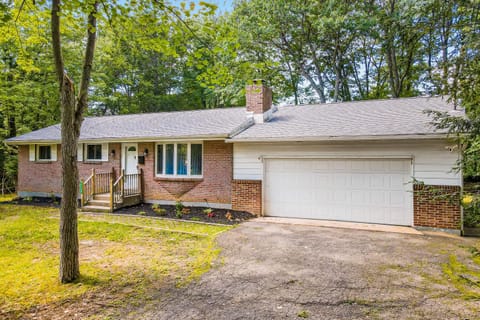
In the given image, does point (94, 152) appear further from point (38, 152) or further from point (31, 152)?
point (31, 152)

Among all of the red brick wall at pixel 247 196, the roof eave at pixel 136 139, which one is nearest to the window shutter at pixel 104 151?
the roof eave at pixel 136 139

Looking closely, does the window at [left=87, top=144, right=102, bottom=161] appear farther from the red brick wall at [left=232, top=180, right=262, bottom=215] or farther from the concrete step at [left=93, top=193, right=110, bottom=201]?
the red brick wall at [left=232, top=180, right=262, bottom=215]

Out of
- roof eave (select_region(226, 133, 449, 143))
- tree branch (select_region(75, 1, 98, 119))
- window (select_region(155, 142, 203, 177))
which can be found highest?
tree branch (select_region(75, 1, 98, 119))

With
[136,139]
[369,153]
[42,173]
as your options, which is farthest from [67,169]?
[42,173]

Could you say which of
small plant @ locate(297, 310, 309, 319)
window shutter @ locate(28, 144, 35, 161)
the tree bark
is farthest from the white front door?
small plant @ locate(297, 310, 309, 319)

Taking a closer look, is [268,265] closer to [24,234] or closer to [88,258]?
[88,258]

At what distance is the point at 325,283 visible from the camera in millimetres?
4262

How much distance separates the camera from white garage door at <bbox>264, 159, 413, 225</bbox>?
7.88 m

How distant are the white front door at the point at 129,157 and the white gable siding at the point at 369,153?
454 cm

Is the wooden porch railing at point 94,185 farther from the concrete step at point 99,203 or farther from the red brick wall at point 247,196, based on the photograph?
the red brick wall at point 247,196

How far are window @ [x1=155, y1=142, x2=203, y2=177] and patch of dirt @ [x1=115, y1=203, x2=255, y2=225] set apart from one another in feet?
4.41

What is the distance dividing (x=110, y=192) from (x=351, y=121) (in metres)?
8.66

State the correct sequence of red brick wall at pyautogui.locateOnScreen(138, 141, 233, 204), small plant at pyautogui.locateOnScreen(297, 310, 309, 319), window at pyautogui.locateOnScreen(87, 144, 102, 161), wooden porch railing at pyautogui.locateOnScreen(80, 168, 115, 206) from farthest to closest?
window at pyautogui.locateOnScreen(87, 144, 102, 161)
wooden porch railing at pyautogui.locateOnScreen(80, 168, 115, 206)
red brick wall at pyautogui.locateOnScreen(138, 141, 233, 204)
small plant at pyautogui.locateOnScreen(297, 310, 309, 319)

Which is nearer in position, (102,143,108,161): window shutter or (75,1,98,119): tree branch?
(75,1,98,119): tree branch
